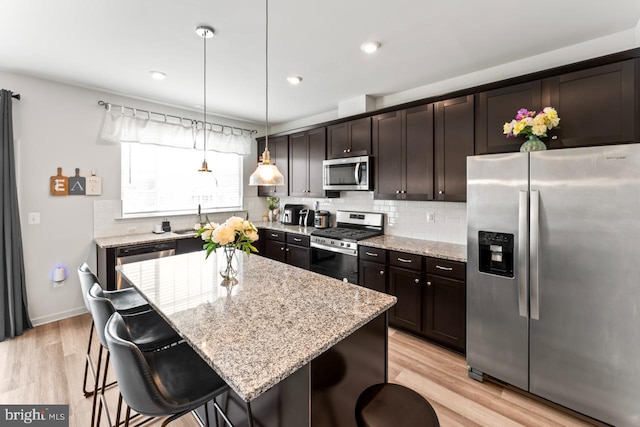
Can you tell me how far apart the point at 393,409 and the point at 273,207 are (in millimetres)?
4329

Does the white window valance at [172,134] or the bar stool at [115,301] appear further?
the white window valance at [172,134]

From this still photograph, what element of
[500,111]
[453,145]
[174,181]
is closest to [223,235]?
[453,145]

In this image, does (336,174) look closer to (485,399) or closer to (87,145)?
(485,399)

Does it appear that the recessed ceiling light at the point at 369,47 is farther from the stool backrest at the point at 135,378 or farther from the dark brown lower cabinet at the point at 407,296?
the stool backrest at the point at 135,378

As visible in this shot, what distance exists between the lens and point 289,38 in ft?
7.51

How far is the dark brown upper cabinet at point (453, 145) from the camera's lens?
2.71 metres

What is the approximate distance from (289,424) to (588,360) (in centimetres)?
189

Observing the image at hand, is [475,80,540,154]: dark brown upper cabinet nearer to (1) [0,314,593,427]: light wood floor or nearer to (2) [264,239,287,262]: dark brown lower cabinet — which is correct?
(1) [0,314,593,427]: light wood floor

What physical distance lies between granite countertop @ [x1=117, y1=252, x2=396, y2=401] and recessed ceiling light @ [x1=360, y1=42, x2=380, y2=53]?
1912mm

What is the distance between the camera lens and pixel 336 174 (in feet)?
12.5

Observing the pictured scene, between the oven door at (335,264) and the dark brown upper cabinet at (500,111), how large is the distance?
1.72m

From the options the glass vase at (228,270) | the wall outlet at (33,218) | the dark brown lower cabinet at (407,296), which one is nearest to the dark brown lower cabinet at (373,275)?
the dark brown lower cabinet at (407,296)

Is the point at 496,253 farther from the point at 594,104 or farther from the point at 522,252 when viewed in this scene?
the point at 594,104

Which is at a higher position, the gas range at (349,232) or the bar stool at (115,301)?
the gas range at (349,232)
